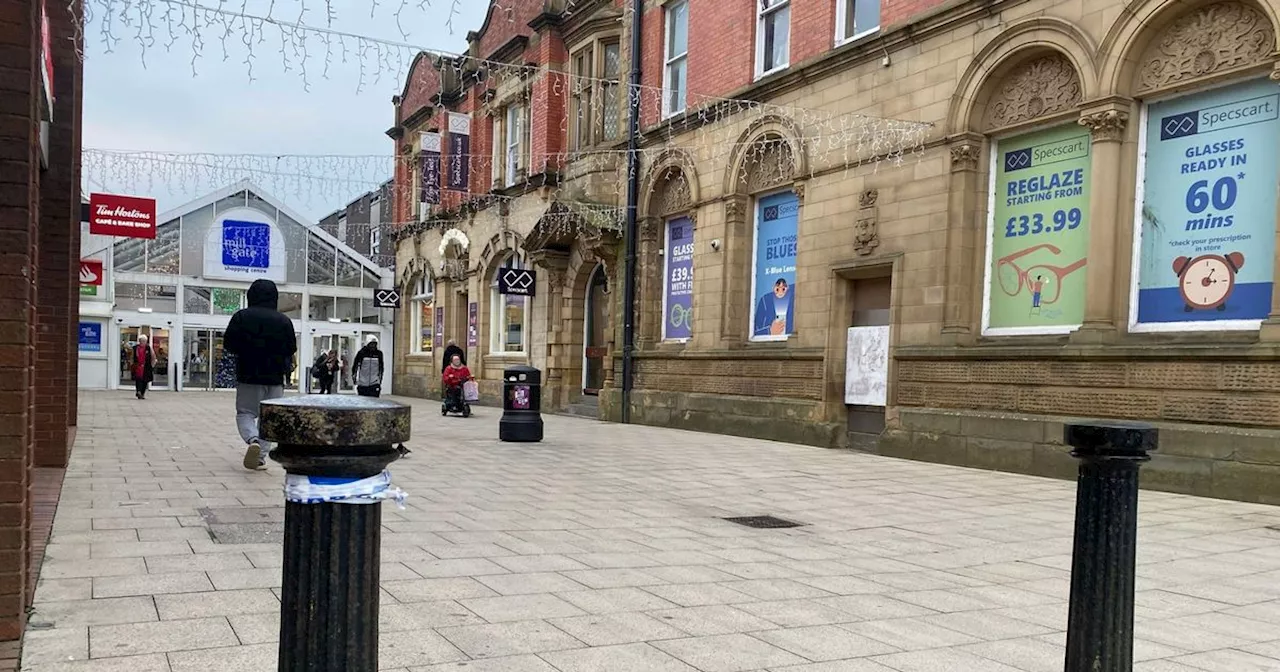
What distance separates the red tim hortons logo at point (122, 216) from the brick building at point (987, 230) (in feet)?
35.7

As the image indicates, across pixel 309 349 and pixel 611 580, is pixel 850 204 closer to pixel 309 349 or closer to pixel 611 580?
pixel 611 580

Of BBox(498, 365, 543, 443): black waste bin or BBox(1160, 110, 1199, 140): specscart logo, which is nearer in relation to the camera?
BBox(1160, 110, 1199, 140): specscart logo

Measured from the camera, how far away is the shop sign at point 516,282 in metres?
20.7

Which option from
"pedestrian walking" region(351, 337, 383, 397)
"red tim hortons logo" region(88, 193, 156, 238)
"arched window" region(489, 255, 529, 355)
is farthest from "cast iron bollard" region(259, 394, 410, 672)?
"arched window" region(489, 255, 529, 355)

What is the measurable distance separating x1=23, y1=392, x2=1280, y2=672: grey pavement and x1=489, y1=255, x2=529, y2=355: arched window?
42.8 feet

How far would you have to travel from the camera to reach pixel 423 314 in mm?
29031

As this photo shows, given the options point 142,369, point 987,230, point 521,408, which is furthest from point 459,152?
point 987,230

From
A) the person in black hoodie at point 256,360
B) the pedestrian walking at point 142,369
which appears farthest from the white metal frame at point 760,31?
the pedestrian walking at point 142,369

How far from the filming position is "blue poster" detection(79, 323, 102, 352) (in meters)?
25.5

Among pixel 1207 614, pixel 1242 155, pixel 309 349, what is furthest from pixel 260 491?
pixel 309 349

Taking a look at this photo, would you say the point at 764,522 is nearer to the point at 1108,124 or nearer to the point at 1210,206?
the point at 1210,206

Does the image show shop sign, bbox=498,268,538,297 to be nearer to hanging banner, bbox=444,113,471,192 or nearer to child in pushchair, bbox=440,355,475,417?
child in pushchair, bbox=440,355,475,417

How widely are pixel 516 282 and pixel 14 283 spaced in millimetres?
17529

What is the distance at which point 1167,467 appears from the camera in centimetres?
861
